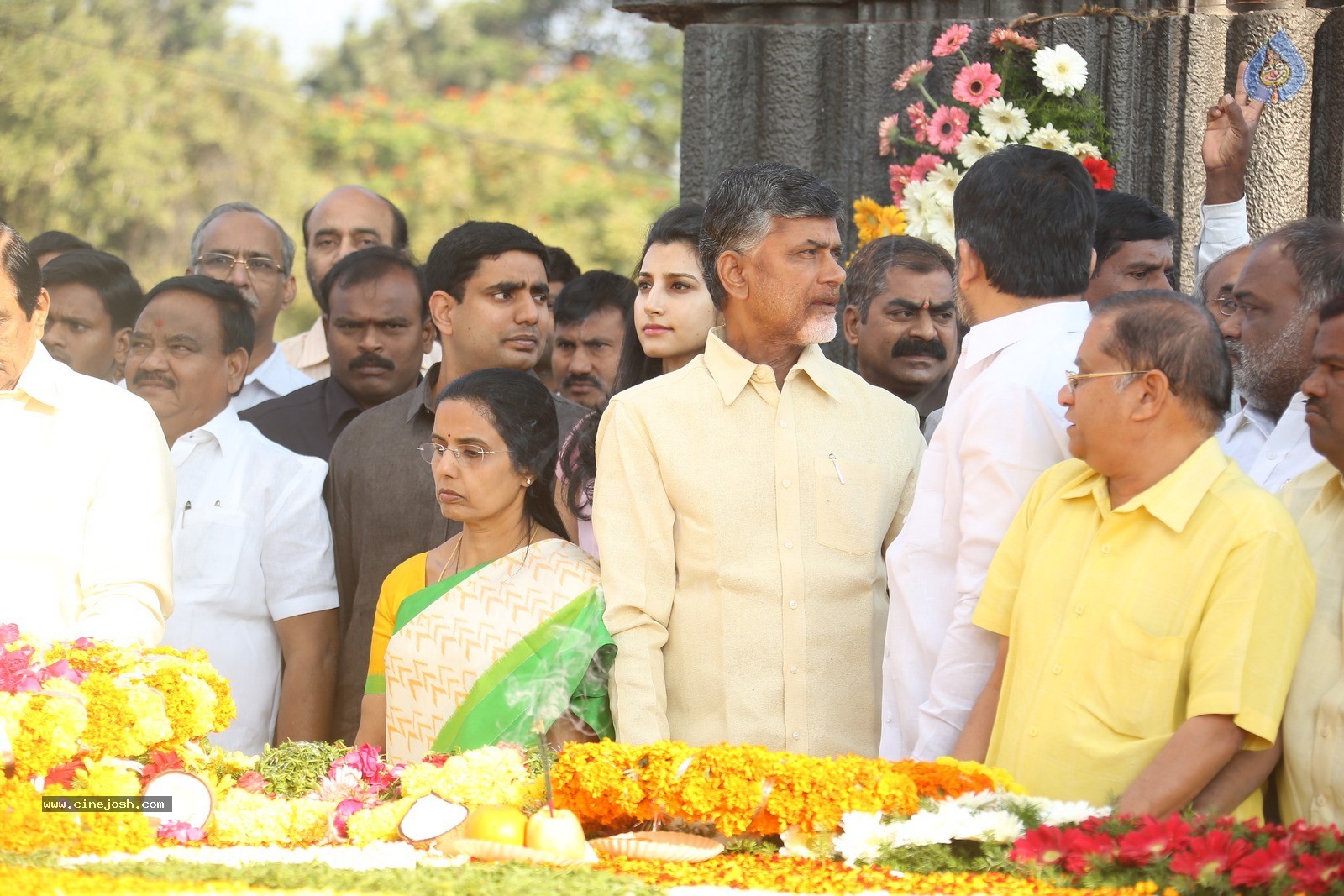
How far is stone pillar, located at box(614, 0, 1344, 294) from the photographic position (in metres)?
4.98

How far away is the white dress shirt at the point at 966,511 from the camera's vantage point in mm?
3305

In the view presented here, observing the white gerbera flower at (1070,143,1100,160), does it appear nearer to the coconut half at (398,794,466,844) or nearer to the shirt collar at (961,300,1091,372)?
the shirt collar at (961,300,1091,372)

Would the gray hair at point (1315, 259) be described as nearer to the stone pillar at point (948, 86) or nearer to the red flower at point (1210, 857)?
the stone pillar at point (948, 86)

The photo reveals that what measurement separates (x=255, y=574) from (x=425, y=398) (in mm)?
711

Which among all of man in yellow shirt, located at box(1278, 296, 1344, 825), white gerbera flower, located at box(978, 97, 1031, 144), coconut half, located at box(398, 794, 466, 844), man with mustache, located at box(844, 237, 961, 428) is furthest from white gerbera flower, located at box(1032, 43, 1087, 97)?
coconut half, located at box(398, 794, 466, 844)

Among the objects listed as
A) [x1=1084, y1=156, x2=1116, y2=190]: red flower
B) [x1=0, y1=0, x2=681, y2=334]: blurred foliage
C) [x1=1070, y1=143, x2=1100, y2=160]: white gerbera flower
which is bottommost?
[x1=1084, y1=156, x2=1116, y2=190]: red flower

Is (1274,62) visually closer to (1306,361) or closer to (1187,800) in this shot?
(1306,361)

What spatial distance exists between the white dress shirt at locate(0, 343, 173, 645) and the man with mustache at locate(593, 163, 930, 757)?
99 cm

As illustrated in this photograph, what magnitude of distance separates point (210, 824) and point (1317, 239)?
2.78m

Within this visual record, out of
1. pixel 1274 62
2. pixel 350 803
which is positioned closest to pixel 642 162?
pixel 1274 62

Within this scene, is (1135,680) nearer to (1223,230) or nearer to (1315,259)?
(1315,259)

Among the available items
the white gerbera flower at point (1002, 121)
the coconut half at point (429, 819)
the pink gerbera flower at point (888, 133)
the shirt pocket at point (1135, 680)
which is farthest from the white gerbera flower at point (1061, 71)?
the coconut half at point (429, 819)

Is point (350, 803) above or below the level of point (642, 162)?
below

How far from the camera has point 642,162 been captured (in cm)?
2303
